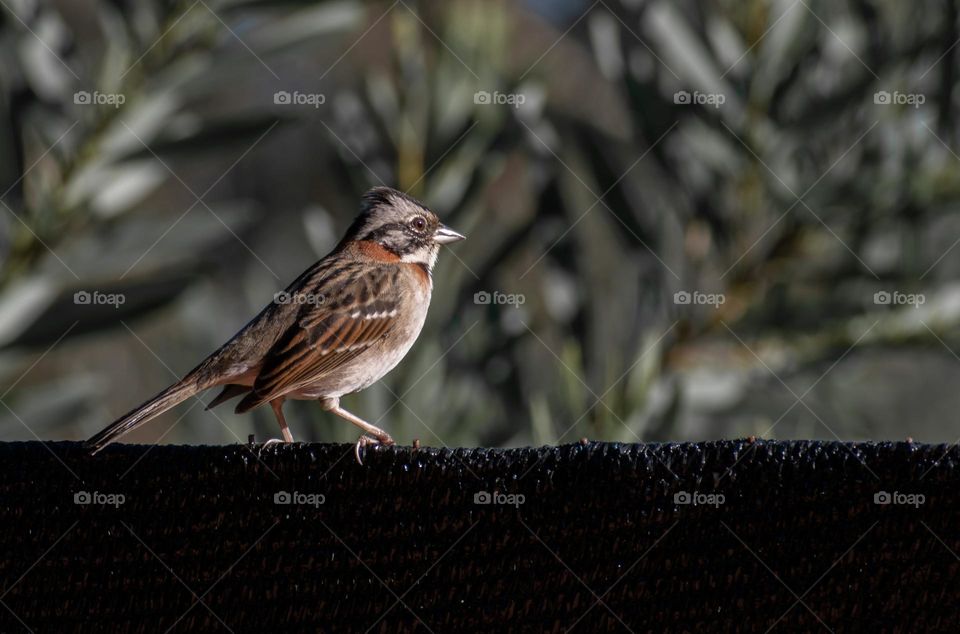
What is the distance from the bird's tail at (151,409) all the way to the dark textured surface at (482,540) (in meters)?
0.79

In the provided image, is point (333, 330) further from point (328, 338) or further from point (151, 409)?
point (151, 409)

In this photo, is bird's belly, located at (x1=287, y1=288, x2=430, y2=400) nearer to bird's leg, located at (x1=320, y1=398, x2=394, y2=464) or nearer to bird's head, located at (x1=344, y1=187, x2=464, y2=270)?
bird's leg, located at (x1=320, y1=398, x2=394, y2=464)

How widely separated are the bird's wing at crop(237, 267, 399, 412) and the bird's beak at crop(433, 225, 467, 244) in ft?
0.72

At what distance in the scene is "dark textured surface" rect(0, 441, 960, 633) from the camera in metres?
1.55

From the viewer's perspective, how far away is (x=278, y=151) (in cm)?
607

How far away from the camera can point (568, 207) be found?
3.31 m

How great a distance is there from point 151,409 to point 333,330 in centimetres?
77

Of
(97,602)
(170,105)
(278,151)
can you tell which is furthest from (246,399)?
(278,151)

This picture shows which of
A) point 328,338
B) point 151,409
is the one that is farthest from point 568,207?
point 151,409

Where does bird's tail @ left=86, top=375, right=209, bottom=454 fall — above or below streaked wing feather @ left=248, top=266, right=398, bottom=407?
below

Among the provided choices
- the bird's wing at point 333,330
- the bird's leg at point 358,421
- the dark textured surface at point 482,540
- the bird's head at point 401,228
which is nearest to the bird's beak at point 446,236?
the bird's head at point 401,228

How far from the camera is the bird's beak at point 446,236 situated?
139 inches

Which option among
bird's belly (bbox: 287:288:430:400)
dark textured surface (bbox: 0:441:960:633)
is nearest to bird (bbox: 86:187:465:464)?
bird's belly (bbox: 287:288:430:400)

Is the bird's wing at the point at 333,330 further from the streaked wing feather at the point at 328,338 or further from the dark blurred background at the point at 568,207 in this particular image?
the dark blurred background at the point at 568,207
